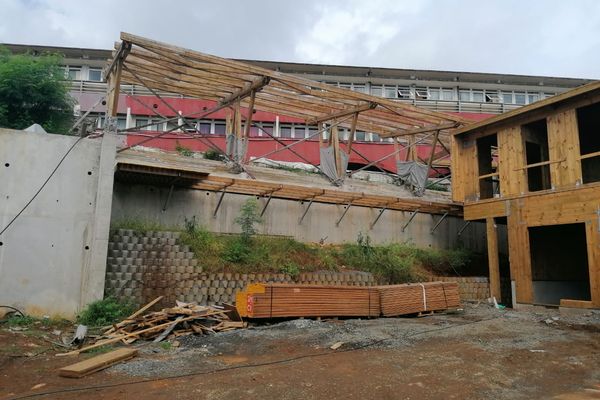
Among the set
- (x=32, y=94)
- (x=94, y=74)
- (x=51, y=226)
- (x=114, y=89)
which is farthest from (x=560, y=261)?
(x=94, y=74)

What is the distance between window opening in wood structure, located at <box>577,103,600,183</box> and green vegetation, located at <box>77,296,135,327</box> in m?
14.5

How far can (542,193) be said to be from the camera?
14.2 meters

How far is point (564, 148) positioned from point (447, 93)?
2056cm

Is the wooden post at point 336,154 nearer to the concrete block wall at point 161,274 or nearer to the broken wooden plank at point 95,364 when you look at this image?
the concrete block wall at point 161,274

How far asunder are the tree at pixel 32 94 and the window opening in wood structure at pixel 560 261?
18.4 m

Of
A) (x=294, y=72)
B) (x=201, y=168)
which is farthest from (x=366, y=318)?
(x=294, y=72)

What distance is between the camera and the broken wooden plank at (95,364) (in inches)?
263

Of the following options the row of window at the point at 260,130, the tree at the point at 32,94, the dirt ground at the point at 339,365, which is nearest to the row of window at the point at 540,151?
the dirt ground at the point at 339,365

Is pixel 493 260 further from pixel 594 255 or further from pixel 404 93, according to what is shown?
pixel 404 93

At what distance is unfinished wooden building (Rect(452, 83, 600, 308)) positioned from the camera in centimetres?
1332

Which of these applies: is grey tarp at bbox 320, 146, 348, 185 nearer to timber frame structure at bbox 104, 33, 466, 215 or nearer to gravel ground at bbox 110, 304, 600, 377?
timber frame structure at bbox 104, 33, 466, 215

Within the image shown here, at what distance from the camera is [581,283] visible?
56.2ft

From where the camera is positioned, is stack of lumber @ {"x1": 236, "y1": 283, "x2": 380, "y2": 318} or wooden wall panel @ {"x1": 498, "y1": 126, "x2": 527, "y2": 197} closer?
stack of lumber @ {"x1": 236, "y1": 283, "x2": 380, "y2": 318}

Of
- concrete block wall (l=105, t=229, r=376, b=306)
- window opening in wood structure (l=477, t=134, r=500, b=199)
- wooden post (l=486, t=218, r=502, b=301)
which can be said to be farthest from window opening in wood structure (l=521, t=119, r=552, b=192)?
concrete block wall (l=105, t=229, r=376, b=306)
